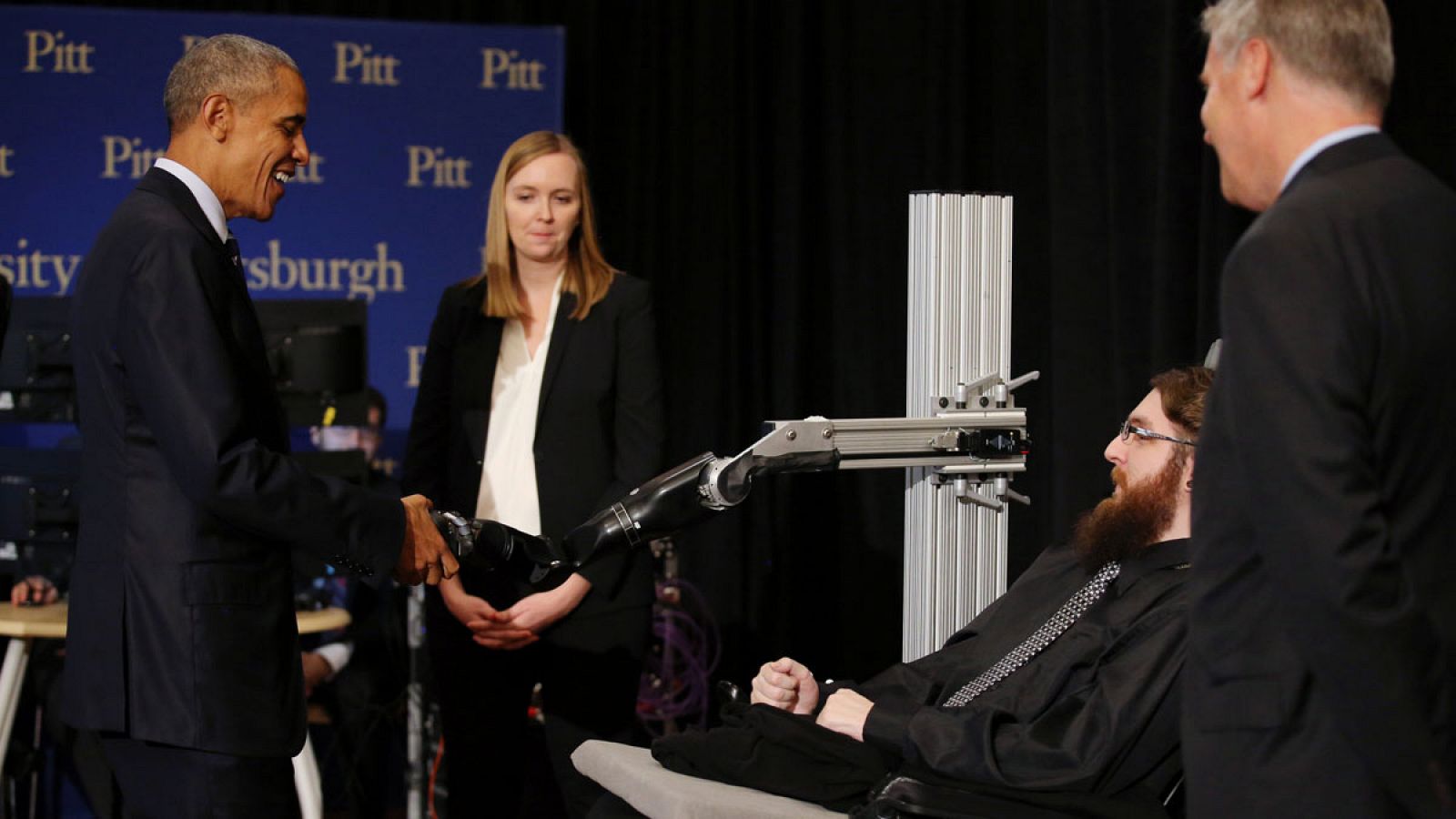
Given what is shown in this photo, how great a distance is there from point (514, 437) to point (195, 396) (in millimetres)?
1114

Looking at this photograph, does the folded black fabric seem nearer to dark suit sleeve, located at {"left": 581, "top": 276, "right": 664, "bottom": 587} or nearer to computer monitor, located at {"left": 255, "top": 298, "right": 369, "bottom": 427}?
dark suit sleeve, located at {"left": 581, "top": 276, "right": 664, "bottom": 587}

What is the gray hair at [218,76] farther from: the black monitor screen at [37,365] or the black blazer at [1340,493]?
the black monitor screen at [37,365]

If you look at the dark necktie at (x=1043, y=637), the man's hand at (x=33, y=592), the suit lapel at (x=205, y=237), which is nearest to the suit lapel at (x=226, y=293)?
the suit lapel at (x=205, y=237)

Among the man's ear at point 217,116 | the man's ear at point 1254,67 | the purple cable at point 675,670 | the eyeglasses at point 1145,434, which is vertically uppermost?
the man's ear at point 217,116

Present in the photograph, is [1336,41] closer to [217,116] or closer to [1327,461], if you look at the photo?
[1327,461]

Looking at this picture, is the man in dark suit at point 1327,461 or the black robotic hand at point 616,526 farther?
the black robotic hand at point 616,526

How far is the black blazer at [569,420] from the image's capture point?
122 inches

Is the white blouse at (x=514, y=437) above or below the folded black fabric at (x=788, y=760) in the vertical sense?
above

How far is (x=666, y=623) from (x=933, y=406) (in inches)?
86.6

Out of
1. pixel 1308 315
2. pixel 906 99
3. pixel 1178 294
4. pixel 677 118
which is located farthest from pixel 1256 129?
pixel 677 118

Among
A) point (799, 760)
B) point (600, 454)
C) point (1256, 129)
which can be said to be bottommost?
point (799, 760)

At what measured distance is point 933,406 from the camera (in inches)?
107

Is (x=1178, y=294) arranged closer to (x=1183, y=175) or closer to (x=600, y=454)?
(x=1183, y=175)

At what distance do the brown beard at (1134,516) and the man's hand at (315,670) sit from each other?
92.7 inches
